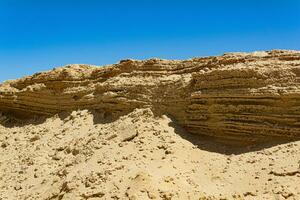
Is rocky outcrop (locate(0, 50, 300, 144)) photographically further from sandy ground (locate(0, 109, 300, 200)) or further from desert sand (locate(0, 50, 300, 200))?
sandy ground (locate(0, 109, 300, 200))

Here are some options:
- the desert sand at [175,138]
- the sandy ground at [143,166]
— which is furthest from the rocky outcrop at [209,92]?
the sandy ground at [143,166]

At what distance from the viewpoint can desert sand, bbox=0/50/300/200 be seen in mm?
10820

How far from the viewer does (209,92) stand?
41.8 ft

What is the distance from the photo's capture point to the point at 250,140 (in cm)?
1195

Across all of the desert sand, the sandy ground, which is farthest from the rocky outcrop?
the sandy ground

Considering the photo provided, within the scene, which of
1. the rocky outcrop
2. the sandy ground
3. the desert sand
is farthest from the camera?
the rocky outcrop

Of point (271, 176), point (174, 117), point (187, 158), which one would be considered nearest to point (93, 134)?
point (174, 117)

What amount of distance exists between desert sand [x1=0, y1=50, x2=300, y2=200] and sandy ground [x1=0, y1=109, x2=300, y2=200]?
0.09 feet

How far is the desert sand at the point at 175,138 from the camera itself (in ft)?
35.5

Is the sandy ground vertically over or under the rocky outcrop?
under

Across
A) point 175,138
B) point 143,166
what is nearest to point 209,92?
point 175,138

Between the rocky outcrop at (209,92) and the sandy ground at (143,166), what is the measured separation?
41cm

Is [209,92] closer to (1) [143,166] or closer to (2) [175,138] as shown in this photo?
(2) [175,138]

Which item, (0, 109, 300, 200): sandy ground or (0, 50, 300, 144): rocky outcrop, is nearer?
(0, 109, 300, 200): sandy ground
